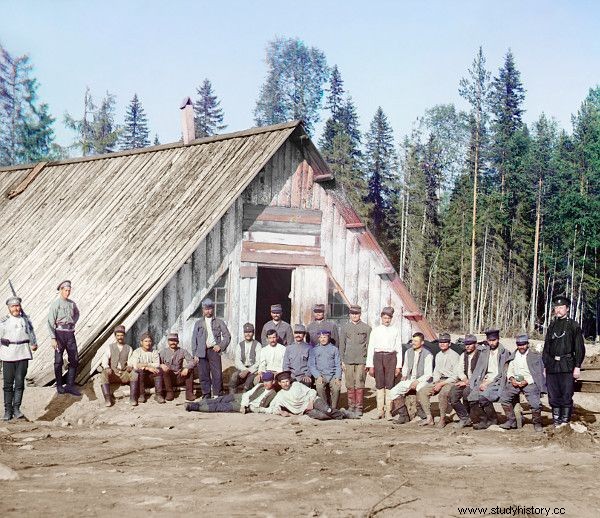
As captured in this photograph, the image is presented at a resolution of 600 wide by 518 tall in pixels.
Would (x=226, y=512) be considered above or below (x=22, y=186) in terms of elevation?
below

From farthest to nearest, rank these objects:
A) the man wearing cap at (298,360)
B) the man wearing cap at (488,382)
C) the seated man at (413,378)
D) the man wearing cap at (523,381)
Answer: the man wearing cap at (298,360) < the seated man at (413,378) < the man wearing cap at (488,382) < the man wearing cap at (523,381)

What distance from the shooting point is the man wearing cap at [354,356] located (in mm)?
14109

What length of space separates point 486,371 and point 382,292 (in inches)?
197

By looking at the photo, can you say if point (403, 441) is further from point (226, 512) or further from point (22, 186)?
point (22, 186)

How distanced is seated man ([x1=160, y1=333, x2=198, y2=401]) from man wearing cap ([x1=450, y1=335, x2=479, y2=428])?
4.38 m

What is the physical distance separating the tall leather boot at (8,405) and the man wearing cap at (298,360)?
166 inches

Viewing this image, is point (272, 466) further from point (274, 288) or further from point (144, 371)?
point (274, 288)

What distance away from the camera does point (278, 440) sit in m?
11.2

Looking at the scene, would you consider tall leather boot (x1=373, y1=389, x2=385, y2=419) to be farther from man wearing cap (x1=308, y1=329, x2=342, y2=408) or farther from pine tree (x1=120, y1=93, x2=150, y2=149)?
pine tree (x1=120, y1=93, x2=150, y2=149)

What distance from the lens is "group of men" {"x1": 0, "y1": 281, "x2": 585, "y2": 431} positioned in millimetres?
12297

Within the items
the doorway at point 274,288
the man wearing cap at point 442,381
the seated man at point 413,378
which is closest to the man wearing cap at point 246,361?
the seated man at point 413,378

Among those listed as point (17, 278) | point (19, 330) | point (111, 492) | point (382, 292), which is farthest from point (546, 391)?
point (17, 278)

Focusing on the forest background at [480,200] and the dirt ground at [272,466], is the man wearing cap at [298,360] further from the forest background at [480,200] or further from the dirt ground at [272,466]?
the forest background at [480,200]

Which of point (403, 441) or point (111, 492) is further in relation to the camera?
point (403, 441)
